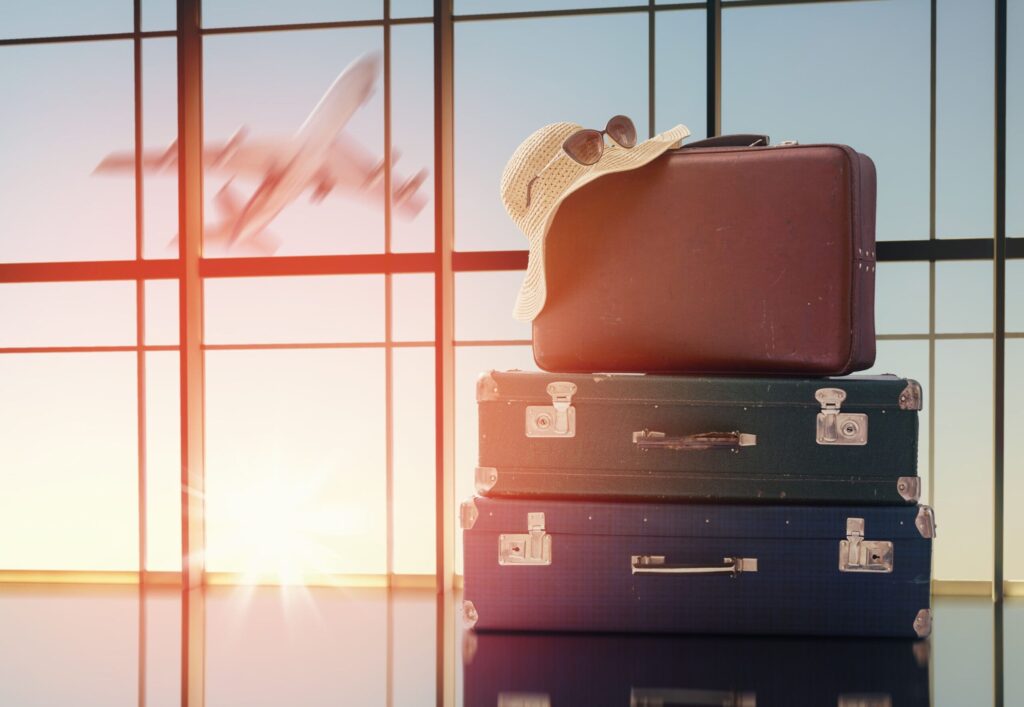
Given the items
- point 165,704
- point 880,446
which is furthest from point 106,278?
point 880,446

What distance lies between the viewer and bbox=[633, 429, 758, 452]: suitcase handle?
1.55 metres

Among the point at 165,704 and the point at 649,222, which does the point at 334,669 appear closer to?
the point at 165,704

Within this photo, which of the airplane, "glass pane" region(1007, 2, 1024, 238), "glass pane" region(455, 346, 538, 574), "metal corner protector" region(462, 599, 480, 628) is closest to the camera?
"metal corner protector" region(462, 599, 480, 628)

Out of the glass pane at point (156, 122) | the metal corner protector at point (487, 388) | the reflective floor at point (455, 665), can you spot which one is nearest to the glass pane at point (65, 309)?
the glass pane at point (156, 122)

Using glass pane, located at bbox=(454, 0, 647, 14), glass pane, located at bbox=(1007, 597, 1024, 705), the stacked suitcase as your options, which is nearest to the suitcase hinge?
the stacked suitcase

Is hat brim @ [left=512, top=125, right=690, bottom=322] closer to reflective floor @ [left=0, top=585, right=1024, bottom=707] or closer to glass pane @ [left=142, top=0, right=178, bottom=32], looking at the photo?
reflective floor @ [left=0, top=585, right=1024, bottom=707]

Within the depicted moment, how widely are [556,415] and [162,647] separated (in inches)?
42.7

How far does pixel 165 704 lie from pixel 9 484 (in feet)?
14.1

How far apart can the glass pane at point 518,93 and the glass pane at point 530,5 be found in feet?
0.63

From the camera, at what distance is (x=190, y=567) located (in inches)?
102

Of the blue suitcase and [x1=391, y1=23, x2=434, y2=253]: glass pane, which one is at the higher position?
[x1=391, y1=23, x2=434, y2=253]: glass pane

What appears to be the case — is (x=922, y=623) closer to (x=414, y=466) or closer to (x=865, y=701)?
(x=865, y=701)

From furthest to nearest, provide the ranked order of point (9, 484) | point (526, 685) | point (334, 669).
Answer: point (9, 484) < point (334, 669) < point (526, 685)

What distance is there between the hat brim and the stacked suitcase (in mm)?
65
